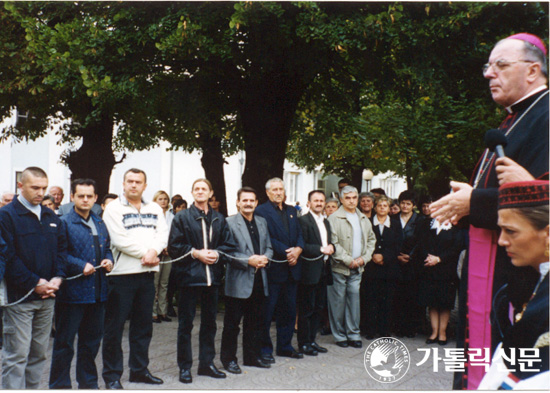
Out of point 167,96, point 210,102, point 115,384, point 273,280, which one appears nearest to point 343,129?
point 210,102

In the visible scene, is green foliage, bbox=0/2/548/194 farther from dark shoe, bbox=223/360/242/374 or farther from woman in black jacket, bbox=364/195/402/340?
dark shoe, bbox=223/360/242/374

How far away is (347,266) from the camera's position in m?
8.15

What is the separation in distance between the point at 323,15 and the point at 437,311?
4443 mm

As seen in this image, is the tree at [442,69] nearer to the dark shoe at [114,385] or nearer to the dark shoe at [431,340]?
the dark shoe at [431,340]

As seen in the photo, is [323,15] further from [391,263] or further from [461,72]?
[391,263]

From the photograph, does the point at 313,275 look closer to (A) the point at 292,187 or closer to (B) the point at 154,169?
(B) the point at 154,169

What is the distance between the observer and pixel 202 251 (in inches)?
243

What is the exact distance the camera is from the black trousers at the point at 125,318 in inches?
227

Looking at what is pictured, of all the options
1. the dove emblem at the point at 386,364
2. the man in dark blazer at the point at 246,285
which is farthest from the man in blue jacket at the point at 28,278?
the dove emblem at the point at 386,364

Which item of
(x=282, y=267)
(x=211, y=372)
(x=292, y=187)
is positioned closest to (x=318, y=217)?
(x=282, y=267)

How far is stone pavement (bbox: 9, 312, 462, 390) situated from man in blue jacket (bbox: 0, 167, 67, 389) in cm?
87

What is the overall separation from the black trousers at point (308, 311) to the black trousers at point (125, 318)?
220cm

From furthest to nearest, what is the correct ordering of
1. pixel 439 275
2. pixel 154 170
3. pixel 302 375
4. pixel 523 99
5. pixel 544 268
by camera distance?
1. pixel 154 170
2. pixel 439 275
3. pixel 302 375
4. pixel 523 99
5. pixel 544 268

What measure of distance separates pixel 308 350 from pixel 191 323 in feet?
6.14
